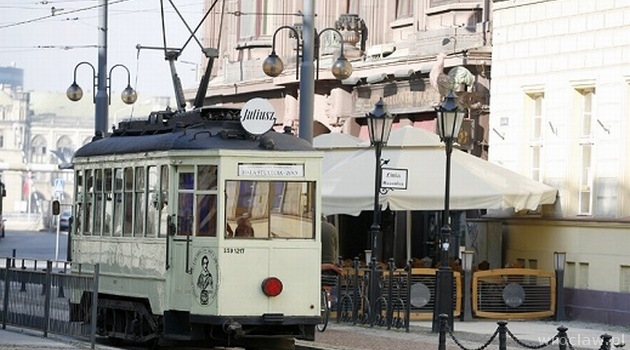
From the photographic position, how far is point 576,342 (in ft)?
82.7

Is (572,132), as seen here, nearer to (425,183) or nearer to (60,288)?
(425,183)

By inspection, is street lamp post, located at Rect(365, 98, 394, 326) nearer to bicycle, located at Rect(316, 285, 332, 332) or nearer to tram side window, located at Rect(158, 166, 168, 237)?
bicycle, located at Rect(316, 285, 332, 332)

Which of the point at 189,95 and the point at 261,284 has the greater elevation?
the point at 189,95

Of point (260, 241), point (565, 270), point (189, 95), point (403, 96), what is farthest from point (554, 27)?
point (189, 95)

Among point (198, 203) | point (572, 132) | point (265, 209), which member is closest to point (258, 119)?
point (265, 209)

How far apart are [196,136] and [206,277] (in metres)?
1.80

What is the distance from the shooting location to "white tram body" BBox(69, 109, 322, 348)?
21984 mm

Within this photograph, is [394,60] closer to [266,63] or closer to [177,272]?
[266,63]

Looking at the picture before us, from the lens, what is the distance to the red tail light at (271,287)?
867 inches

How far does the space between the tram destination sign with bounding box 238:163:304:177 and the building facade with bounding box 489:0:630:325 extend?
324 inches

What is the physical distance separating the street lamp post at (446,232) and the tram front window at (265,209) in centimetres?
434

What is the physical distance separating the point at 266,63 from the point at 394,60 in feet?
22.5

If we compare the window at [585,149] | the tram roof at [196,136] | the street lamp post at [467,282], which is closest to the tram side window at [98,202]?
the tram roof at [196,136]

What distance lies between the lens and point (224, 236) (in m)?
22.0
